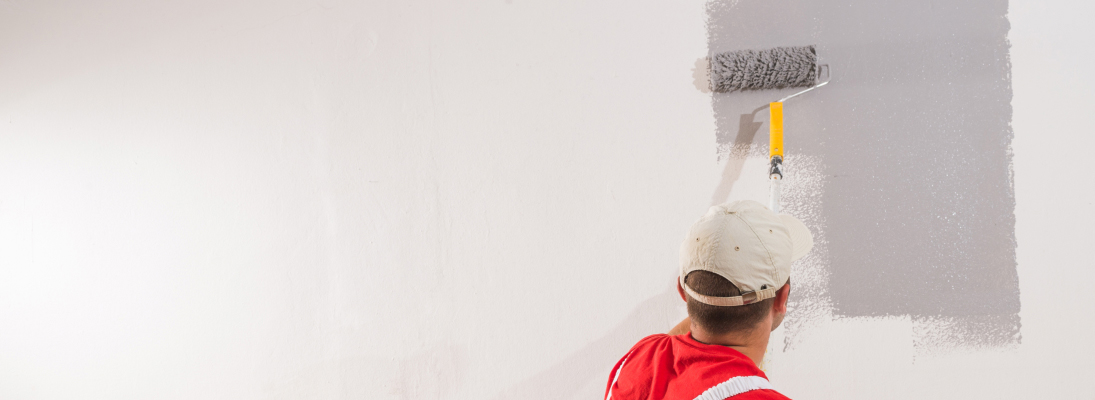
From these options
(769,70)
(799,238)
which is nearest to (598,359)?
(799,238)

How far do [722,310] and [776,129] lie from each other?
493 millimetres

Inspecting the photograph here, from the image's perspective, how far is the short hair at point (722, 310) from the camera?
51cm

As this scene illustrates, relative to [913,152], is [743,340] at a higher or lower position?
lower

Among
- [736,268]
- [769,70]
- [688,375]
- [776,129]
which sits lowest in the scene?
[688,375]

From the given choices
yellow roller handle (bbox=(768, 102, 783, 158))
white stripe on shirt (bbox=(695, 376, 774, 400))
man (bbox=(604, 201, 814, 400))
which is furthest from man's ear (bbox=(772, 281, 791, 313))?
yellow roller handle (bbox=(768, 102, 783, 158))

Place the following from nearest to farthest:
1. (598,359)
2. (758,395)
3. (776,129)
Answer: (758,395) → (776,129) → (598,359)

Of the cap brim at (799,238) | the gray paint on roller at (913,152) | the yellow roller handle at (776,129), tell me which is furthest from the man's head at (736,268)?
the gray paint on roller at (913,152)

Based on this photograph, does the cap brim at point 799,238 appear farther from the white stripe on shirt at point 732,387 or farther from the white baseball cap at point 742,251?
the white stripe on shirt at point 732,387

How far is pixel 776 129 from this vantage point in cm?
88

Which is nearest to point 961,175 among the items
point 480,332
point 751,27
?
point 751,27

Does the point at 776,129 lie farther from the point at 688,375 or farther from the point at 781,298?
the point at 688,375

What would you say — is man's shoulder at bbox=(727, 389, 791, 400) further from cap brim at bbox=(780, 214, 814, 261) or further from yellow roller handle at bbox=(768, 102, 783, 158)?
yellow roller handle at bbox=(768, 102, 783, 158)

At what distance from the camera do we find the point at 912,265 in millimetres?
951

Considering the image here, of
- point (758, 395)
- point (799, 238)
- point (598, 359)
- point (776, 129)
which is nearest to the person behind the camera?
point (758, 395)
